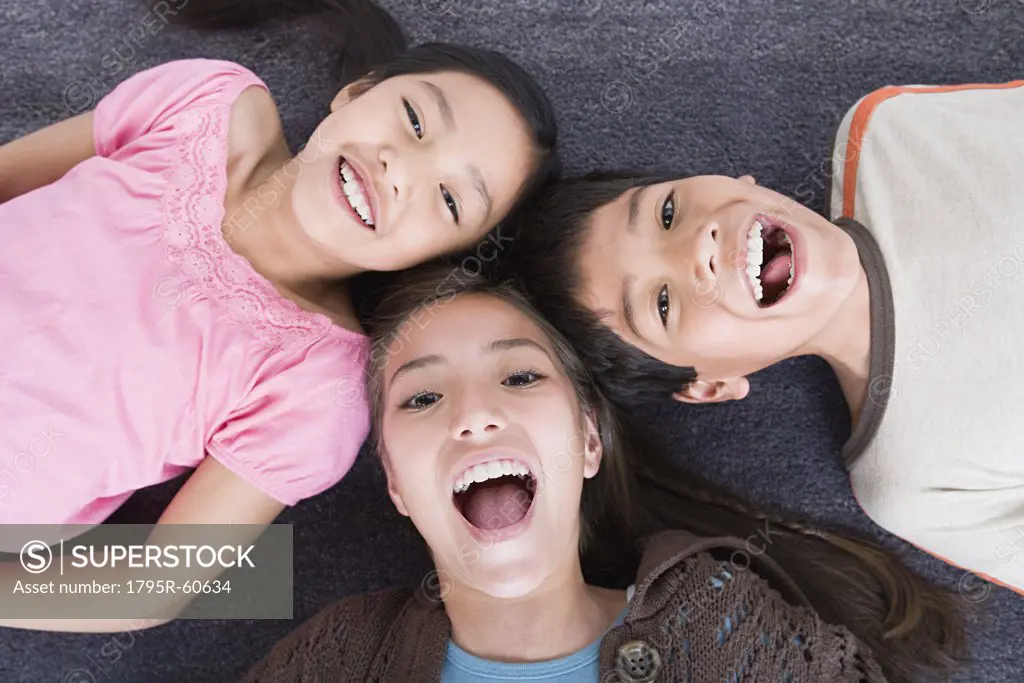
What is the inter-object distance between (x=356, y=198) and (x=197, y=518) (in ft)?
1.53

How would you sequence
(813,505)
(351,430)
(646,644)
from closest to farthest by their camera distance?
A: (646,644) → (351,430) → (813,505)

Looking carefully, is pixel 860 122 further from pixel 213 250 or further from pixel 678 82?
pixel 213 250

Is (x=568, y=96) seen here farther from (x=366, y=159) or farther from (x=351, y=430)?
(x=351, y=430)

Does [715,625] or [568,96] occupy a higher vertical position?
[568,96]

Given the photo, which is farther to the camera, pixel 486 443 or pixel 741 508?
pixel 741 508

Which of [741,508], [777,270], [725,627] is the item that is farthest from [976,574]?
[777,270]

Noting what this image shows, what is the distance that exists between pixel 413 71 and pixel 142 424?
571 millimetres

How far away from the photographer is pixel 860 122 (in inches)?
47.8

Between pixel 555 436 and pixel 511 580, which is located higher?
pixel 555 436

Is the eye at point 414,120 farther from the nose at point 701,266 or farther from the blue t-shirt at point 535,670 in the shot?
the blue t-shirt at point 535,670

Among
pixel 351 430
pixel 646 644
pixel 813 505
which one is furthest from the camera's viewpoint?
pixel 813 505

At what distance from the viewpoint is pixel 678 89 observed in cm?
136

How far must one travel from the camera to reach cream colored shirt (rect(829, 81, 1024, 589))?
108cm

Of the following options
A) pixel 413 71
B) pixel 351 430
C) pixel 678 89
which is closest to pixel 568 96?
pixel 678 89
